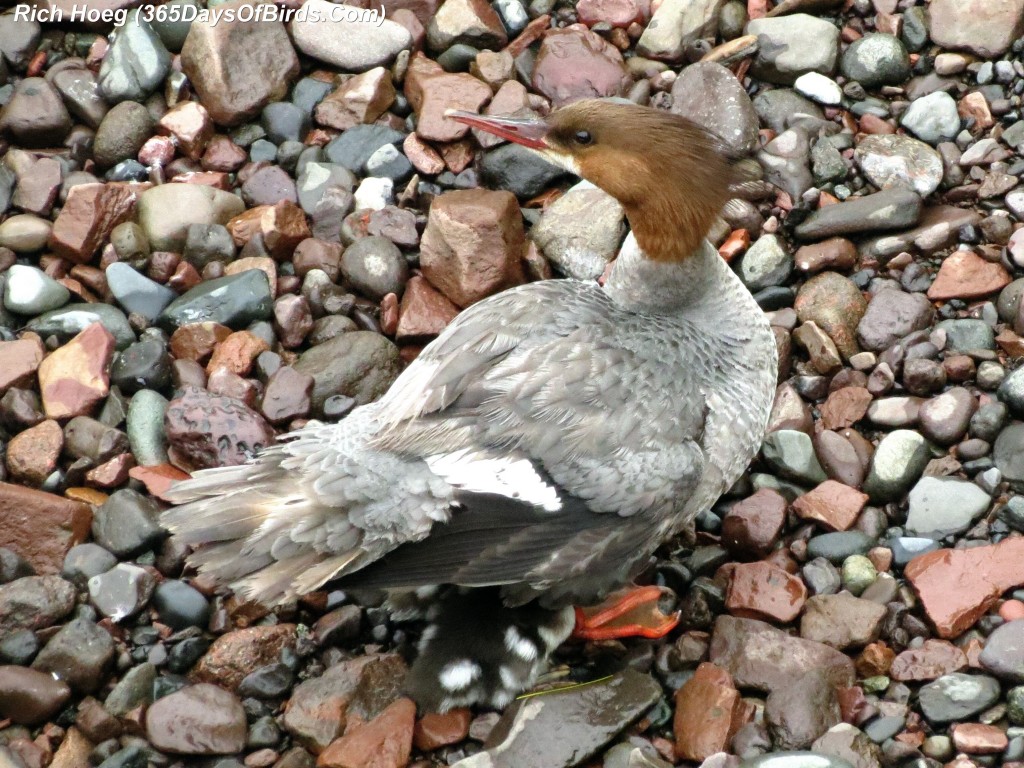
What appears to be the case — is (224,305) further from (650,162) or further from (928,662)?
(928,662)

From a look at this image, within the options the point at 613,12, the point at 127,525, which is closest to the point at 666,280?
the point at 613,12

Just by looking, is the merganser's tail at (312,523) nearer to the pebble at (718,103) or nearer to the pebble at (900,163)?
the pebble at (718,103)

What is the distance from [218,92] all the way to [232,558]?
212cm

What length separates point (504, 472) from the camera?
10.4 feet

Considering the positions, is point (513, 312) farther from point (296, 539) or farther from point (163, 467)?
point (163, 467)

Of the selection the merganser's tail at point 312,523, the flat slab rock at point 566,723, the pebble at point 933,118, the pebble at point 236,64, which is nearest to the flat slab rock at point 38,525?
the merganser's tail at point 312,523

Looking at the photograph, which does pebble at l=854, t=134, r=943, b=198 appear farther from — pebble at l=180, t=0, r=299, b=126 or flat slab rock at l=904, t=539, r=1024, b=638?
pebble at l=180, t=0, r=299, b=126

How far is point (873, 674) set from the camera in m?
3.37

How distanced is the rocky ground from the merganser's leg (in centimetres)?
5

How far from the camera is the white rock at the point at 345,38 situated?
4.76 m

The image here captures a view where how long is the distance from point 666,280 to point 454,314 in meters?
0.85

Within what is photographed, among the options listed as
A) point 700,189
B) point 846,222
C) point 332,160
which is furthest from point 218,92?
point 846,222

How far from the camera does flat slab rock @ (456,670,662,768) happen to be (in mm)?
3193

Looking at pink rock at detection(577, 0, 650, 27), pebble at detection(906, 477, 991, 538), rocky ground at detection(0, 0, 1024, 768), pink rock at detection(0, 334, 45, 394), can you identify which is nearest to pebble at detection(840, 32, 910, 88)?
rocky ground at detection(0, 0, 1024, 768)
